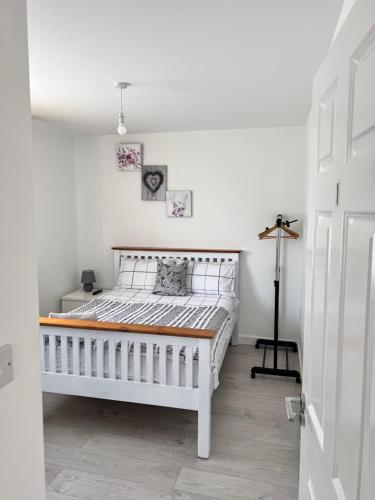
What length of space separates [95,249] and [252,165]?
2.21 metres

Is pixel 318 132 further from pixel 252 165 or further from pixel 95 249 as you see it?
pixel 95 249

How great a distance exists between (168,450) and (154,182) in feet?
9.61

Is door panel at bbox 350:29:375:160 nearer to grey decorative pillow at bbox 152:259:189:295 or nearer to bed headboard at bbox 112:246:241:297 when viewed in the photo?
grey decorative pillow at bbox 152:259:189:295

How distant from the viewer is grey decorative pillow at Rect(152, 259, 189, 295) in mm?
3891

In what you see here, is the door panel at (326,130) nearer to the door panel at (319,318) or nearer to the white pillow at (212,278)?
the door panel at (319,318)

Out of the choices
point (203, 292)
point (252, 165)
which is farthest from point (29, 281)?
point (252, 165)

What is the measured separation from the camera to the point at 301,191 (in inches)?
156

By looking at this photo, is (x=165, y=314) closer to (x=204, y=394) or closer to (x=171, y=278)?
(x=171, y=278)

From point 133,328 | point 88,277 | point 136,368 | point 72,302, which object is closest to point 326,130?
point 133,328

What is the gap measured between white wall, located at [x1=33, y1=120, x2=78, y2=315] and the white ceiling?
0.56 meters

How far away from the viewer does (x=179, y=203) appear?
14.1ft

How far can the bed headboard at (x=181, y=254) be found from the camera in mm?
4133

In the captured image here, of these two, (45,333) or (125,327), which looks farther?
(45,333)

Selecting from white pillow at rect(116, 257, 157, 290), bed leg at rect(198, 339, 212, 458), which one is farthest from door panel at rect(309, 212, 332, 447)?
white pillow at rect(116, 257, 157, 290)
